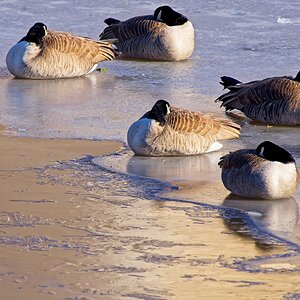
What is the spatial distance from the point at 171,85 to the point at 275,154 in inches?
198

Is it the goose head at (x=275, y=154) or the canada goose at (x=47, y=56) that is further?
the canada goose at (x=47, y=56)

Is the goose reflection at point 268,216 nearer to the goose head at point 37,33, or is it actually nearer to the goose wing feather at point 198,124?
the goose wing feather at point 198,124

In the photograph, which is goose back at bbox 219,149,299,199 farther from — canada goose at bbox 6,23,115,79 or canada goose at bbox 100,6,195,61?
Result: canada goose at bbox 100,6,195,61

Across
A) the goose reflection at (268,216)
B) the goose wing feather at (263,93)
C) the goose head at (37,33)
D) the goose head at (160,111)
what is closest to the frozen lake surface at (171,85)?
the goose reflection at (268,216)

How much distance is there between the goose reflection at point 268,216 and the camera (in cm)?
784

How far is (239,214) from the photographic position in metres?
8.33

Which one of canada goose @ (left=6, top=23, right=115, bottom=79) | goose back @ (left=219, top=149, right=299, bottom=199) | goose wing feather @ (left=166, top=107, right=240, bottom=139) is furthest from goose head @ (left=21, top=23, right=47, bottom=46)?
goose back @ (left=219, top=149, right=299, bottom=199)

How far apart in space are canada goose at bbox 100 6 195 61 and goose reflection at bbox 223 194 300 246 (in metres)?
6.99

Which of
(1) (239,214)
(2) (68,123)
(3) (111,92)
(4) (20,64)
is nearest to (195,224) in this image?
(1) (239,214)

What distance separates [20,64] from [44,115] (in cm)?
247

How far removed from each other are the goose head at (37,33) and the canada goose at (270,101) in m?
3.16

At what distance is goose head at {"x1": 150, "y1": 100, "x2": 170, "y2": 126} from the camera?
33.1ft

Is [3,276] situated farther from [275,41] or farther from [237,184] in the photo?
[275,41]

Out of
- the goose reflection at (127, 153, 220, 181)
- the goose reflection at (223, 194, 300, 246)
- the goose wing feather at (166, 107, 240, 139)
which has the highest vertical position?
the goose wing feather at (166, 107, 240, 139)
